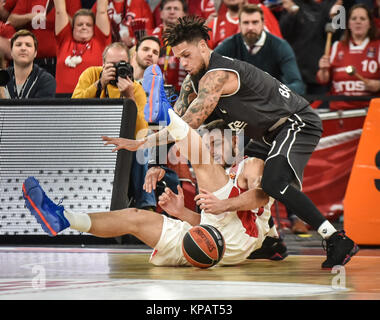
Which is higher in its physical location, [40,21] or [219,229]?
[40,21]

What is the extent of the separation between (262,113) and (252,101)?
4.3 inches

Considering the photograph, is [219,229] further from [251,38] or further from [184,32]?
[251,38]

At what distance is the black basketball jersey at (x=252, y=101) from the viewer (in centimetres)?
473

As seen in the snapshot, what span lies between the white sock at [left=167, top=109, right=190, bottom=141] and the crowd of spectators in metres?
1.73

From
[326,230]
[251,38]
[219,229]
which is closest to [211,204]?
[219,229]

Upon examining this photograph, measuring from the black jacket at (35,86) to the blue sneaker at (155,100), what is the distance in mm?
A: 1707

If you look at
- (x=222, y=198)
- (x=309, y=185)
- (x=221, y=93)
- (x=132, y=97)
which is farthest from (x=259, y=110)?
(x=309, y=185)

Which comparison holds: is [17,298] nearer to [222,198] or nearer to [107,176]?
[222,198]

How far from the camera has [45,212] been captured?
4.13 metres

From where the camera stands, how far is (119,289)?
11.3 ft

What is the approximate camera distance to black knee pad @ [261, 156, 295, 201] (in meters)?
4.53

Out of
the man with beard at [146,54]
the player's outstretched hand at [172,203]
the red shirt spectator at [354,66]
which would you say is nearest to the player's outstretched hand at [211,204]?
the player's outstretched hand at [172,203]

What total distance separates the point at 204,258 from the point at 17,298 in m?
1.42

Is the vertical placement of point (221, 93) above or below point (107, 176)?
above
